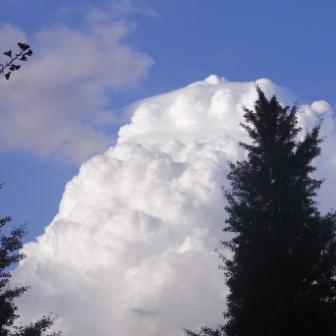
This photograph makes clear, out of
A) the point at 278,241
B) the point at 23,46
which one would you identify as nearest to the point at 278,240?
the point at 278,241

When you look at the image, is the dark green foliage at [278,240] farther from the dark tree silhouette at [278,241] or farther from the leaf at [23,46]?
the leaf at [23,46]

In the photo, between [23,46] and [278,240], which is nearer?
[23,46]

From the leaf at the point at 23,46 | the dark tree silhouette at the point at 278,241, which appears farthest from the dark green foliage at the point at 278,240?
the leaf at the point at 23,46

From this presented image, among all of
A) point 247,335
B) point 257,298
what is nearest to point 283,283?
point 257,298

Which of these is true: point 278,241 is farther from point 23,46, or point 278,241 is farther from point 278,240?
point 23,46

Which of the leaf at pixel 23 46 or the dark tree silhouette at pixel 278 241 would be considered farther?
the dark tree silhouette at pixel 278 241

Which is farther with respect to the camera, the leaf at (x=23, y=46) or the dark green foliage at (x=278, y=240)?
the dark green foliage at (x=278, y=240)

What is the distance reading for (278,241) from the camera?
19.7m

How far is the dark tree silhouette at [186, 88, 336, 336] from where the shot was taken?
1792cm

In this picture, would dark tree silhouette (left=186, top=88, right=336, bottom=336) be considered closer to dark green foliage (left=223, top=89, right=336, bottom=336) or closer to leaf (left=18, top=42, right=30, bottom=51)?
dark green foliage (left=223, top=89, right=336, bottom=336)

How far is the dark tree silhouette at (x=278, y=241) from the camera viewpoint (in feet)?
58.8

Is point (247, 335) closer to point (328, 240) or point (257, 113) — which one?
point (328, 240)

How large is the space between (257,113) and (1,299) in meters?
15.4

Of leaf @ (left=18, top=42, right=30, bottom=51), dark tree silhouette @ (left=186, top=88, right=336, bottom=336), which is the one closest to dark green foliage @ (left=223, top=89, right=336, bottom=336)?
dark tree silhouette @ (left=186, top=88, right=336, bottom=336)
